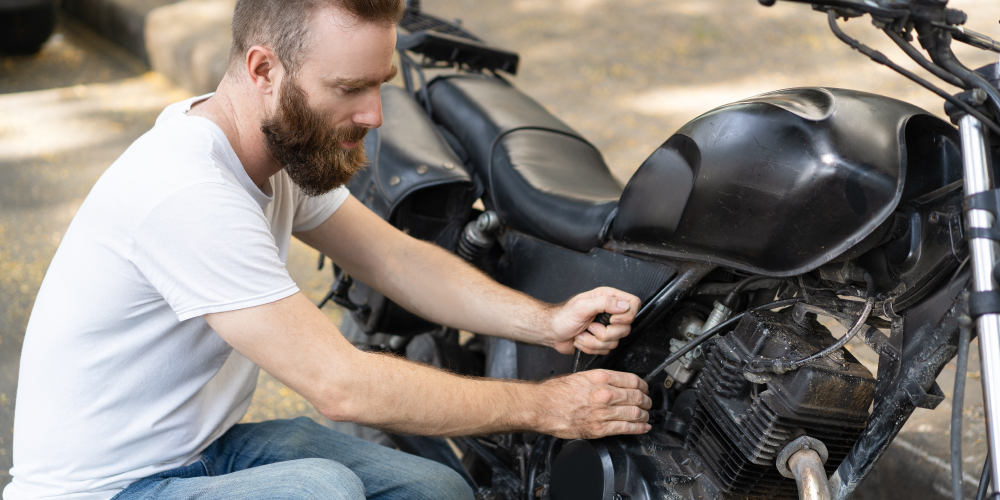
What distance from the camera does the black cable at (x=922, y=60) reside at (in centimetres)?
107

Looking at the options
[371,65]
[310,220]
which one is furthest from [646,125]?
[371,65]

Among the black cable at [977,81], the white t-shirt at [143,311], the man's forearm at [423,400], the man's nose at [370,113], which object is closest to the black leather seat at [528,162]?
the man's forearm at [423,400]

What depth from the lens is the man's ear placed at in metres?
1.43

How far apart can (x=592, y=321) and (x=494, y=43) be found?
398 cm

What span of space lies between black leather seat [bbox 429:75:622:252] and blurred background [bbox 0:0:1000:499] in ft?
4.18

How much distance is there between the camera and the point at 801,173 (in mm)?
1228

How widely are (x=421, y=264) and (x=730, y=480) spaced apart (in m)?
0.88

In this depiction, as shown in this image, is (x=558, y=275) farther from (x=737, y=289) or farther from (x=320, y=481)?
(x=320, y=481)

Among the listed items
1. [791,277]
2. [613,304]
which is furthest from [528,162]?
[791,277]

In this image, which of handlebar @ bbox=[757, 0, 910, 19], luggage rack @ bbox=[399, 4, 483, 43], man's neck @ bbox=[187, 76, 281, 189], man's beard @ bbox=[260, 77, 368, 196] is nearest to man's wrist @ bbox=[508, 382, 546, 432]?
man's beard @ bbox=[260, 77, 368, 196]

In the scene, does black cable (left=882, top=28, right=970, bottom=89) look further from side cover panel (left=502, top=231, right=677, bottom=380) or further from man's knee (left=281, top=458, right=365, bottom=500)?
man's knee (left=281, top=458, right=365, bottom=500)

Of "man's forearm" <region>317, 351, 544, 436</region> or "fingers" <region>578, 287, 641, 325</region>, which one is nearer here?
"man's forearm" <region>317, 351, 544, 436</region>

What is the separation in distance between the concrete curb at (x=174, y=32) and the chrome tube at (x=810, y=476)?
4.51 metres

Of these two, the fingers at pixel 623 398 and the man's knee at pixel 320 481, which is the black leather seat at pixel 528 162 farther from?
the man's knee at pixel 320 481
